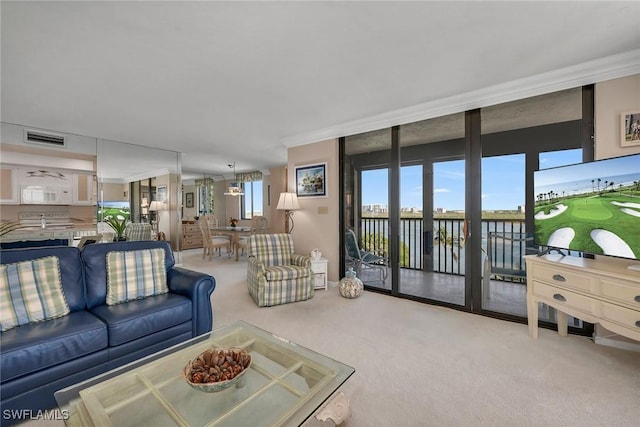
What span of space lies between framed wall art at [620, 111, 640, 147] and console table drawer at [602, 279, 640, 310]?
4.22 feet

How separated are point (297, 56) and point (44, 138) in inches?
181

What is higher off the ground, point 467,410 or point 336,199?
point 336,199

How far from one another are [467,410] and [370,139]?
133 inches

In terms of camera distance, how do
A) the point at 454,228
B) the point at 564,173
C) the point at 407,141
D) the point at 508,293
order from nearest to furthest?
the point at 564,173 < the point at 508,293 < the point at 454,228 < the point at 407,141

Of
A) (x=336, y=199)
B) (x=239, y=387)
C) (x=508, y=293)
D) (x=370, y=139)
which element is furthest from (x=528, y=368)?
(x=370, y=139)

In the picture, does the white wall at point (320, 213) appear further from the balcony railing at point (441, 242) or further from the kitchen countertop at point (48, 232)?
the kitchen countertop at point (48, 232)

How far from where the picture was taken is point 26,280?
1.80 m

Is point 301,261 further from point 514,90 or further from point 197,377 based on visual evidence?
point 514,90

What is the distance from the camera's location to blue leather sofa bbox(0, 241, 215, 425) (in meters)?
1.47

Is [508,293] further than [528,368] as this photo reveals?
Yes

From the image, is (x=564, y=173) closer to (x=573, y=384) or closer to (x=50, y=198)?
(x=573, y=384)

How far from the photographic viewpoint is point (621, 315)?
69.9 inches

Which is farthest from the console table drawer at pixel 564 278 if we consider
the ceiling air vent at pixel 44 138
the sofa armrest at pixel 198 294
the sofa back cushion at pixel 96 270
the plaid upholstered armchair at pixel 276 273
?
the ceiling air vent at pixel 44 138
